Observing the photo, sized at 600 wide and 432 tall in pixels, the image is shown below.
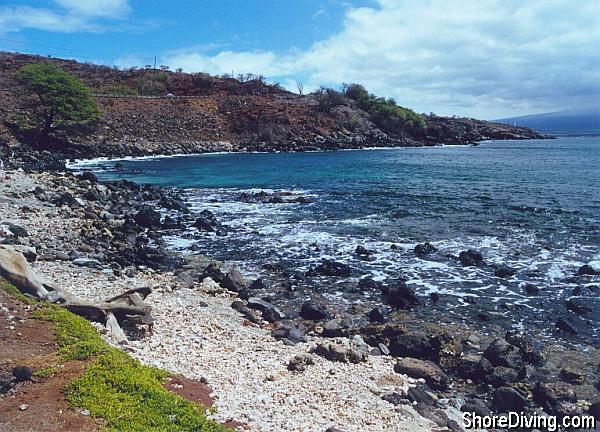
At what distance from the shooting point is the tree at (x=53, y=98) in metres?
57.6

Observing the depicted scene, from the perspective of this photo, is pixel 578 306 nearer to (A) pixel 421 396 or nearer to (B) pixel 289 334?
(A) pixel 421 396

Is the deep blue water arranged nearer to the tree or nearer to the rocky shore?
the rocky shore

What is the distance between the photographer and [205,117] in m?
87.8

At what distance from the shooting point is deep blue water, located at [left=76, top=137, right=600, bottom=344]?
18.9 metres

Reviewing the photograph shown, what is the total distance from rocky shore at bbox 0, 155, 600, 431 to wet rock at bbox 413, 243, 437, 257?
1532mm

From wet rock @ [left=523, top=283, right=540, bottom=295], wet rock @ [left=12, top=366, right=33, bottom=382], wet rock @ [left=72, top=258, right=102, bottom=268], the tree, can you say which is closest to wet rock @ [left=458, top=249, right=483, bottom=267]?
wet rock @ [left=523, top=283, right=540, bottom=295]

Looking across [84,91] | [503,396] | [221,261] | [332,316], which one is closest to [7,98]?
[84,91]

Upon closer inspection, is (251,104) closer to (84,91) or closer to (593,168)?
(84,91)

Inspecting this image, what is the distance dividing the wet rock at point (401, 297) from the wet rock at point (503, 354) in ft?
11.9

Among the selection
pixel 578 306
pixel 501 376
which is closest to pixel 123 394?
pixel 501 376

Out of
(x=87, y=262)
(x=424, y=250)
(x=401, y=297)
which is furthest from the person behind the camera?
(x=424, y=250)

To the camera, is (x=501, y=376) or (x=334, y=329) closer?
(x=501, y=376)

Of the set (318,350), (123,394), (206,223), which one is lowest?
(318,350)

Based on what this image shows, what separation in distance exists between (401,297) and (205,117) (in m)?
78.3
